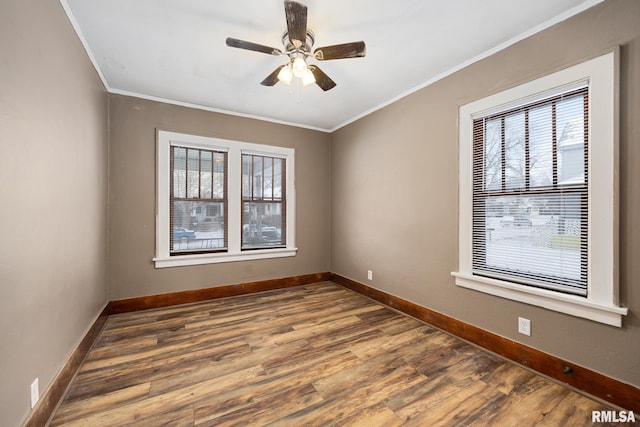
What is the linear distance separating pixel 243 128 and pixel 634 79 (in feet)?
13.0

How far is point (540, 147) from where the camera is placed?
216cm

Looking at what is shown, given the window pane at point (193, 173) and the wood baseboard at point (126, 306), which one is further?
the window pane at point (193, 173)

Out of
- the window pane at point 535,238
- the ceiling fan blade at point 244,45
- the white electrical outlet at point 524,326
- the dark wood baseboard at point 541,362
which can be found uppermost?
the ceiling fan blade at point 244,45

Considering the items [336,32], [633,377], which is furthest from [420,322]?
[336,32]

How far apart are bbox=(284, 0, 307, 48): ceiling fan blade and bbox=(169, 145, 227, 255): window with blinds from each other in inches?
95.5

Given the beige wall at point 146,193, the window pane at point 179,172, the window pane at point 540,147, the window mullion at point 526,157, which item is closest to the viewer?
the window pane at point 540,147

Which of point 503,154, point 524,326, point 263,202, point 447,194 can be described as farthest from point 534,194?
point 263,202

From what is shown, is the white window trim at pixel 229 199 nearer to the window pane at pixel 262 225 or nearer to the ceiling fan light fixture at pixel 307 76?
the window pane at pixel 262 225

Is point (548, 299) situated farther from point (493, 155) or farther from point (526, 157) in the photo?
point (493, 155)

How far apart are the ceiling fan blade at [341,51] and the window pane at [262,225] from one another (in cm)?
263

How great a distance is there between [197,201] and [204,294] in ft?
4.31

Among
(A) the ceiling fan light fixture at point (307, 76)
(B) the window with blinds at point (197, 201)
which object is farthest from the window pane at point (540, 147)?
(B) the window with blinds at point (197, 201)

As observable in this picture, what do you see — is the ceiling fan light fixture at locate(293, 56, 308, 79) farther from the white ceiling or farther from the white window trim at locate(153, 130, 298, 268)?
the white window trim at locate(153, 130, 298, 268)

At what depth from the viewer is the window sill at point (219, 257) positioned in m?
3.52
